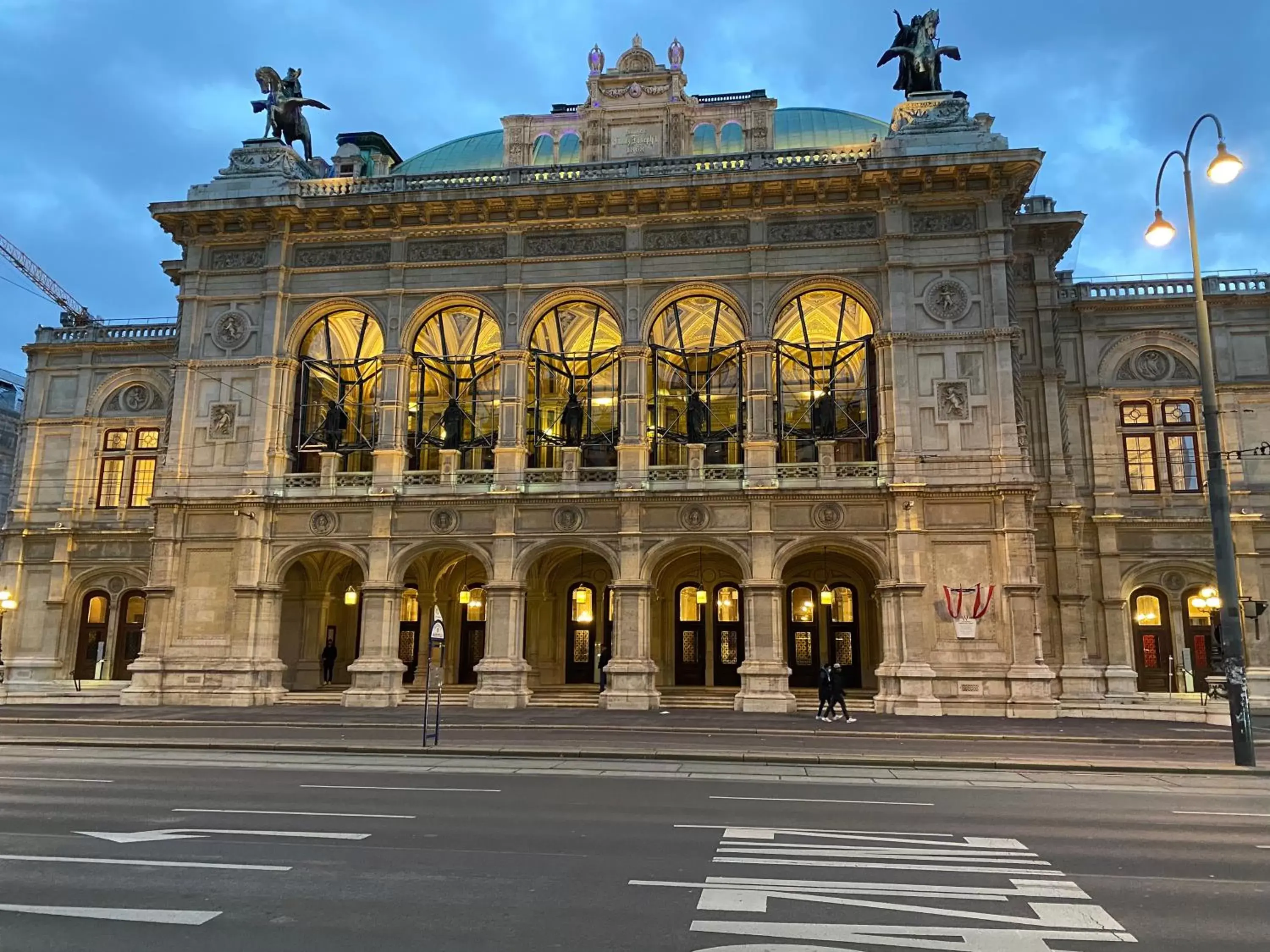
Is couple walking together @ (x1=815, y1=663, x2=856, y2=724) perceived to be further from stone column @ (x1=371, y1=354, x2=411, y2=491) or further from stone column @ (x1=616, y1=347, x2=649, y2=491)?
stone column @ (x1=371, y1=354, x2=411, y2=491)

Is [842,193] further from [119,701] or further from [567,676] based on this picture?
[119,701]

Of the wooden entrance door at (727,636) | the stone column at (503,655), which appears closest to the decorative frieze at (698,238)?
the stone column at (503,655)

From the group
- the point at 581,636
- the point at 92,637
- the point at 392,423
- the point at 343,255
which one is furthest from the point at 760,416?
the point at 92,637

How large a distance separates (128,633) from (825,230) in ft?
111

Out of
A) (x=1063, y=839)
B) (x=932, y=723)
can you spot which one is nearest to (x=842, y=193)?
(x=932, y=723)

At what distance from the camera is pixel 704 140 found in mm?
37094

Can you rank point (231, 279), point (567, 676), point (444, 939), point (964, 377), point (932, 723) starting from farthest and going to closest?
point (567, 676)
point (231, 279)
point (964, 377)
point (932, 723)
point (444, 939)

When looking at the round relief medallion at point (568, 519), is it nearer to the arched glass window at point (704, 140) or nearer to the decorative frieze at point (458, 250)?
the decorative frieze at point (458, 250)

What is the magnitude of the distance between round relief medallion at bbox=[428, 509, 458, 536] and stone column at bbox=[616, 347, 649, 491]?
5.77 m

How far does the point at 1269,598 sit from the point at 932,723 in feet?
59.3

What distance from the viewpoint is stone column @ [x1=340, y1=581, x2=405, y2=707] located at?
99.4 feet

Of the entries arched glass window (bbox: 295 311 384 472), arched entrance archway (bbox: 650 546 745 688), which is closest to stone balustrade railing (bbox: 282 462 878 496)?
arched glass window (bbox: 295 311 384 472)

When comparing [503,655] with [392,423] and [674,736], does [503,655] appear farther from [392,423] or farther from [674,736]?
[674,736]

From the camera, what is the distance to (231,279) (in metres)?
34.1
